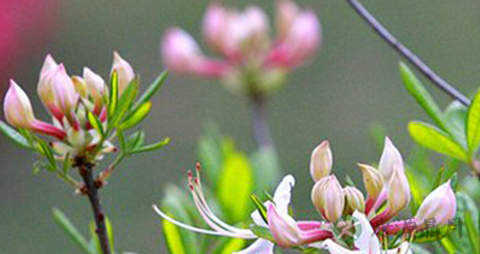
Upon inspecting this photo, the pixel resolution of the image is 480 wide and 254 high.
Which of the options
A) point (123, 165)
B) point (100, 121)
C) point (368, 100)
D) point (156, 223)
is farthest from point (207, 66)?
point (368, 100)

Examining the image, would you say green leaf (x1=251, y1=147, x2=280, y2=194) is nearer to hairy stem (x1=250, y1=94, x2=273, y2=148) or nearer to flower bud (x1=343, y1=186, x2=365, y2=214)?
hairy stem (x1=250, y1=94, x2=273, y2=148)

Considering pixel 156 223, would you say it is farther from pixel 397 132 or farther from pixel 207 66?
pixel 207 66

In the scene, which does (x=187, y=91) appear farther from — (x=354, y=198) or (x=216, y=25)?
(x=354, y=198)

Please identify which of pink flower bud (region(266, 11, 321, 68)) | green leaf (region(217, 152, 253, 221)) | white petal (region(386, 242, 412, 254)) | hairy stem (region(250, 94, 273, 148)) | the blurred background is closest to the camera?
white petal (region(386, 242, 412, 254))

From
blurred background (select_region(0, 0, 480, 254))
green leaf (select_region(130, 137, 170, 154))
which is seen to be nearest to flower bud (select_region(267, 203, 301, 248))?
green leaf (select_region(130, 137, 170, 154))

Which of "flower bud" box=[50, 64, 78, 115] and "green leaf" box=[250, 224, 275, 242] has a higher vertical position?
"flower bud" box=[50, 64, 78, 115]

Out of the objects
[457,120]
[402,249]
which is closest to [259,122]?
[457,120]
